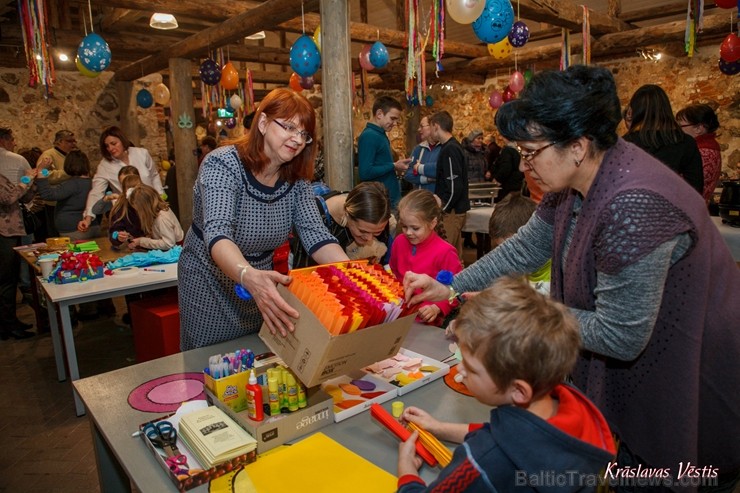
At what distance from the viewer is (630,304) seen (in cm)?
113

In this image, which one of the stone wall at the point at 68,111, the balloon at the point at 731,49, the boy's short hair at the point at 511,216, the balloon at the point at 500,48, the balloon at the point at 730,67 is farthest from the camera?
the stone wall at the point at 68,111

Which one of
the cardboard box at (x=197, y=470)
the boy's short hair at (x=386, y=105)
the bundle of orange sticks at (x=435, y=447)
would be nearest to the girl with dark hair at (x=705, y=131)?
the boy's short hair at (x=386, y=105)

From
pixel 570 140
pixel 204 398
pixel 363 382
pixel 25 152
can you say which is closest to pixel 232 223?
pixel 204 398

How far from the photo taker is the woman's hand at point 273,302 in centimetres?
130

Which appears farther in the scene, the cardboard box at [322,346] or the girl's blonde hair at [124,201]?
the girl's blonde hair at [124,201]

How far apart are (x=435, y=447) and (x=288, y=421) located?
1.21 ft

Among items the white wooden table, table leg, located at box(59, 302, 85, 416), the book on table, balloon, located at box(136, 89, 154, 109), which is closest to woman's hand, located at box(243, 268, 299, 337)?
the book on table

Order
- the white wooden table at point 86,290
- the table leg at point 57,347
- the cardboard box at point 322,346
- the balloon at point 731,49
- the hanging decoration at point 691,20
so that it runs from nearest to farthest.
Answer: the cardboard box at point 322,346
the white wooden table at point 86,290
the table leg at point 57,347
the hanging decoration at point 691,20
the balloon at point 731,49

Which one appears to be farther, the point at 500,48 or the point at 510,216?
the point at 500,48

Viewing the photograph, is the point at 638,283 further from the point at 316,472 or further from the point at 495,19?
the point at 495,19

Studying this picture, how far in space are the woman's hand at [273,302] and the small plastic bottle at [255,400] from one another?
15cm

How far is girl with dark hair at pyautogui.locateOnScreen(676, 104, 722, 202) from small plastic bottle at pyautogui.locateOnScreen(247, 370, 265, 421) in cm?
454

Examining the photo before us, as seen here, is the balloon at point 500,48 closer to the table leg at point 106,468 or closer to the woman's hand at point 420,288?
the woman's hand at point 420,288

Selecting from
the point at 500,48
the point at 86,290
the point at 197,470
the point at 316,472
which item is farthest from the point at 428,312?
the point at 500,48
